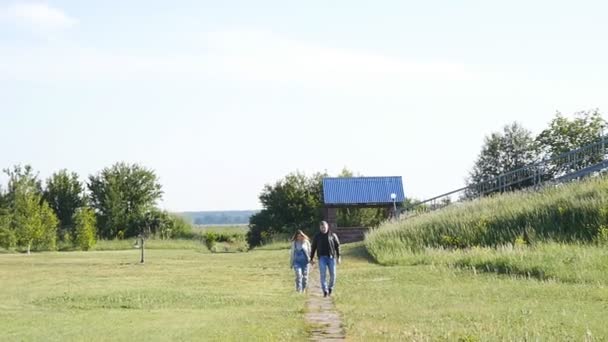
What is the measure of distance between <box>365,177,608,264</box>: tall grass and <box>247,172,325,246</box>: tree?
2573 centimetres

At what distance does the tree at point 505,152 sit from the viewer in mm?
73750

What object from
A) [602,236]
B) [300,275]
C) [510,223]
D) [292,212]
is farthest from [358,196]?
[300,275]

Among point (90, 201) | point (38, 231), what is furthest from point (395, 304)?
point (90, 201)

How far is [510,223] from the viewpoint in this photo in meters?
32.9

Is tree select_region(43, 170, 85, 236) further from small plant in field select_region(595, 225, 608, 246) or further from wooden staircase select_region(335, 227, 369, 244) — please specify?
small plant in field select_region(595, 225, 608, 246)

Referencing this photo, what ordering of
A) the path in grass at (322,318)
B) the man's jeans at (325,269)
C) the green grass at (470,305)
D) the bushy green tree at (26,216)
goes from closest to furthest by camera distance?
the green grass at (470,305), the path in grass at (322,318), the man's jeans at (325,269), the bushy green tree at (26,216)

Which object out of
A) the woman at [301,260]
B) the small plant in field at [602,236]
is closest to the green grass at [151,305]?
the woman at [301,260]

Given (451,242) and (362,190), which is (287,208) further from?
(451,242)

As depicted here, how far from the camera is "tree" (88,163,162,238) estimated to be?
2709 inches

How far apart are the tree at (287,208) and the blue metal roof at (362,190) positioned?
21.1 feet

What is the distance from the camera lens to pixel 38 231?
5441cm

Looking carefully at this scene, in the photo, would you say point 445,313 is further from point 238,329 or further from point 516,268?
point 516,268

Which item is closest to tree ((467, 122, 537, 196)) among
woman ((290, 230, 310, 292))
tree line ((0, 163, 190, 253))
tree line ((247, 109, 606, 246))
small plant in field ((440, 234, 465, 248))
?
tree line ((247, 109, 606, 246))

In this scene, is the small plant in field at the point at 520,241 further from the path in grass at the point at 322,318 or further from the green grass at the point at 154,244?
the green grass at the point at 154,244
